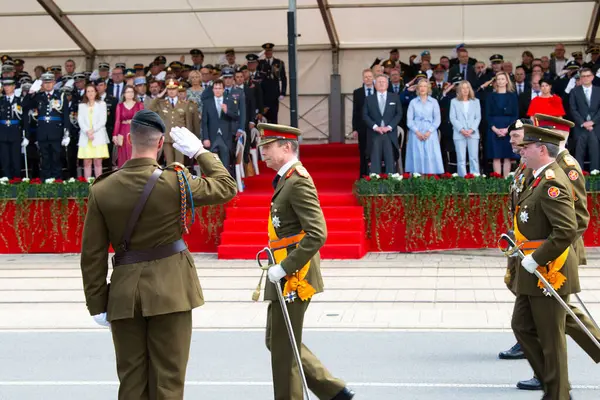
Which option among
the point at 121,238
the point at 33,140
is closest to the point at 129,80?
the point at 33,140

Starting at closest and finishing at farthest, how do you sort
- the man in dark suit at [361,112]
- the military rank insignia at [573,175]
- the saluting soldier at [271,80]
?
the military rank insignia at [573,175] < the man in dark suit at [361,112] < the saluting soldier at [271,80]

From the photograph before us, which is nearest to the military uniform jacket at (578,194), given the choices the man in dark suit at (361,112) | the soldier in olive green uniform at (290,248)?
the soldier in olive green uniform at (290,248)

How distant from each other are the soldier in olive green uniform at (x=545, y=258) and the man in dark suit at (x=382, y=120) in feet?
30.2

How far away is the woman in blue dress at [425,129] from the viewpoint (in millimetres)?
16031

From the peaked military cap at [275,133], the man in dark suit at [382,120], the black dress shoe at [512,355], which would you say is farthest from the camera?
the man in dark suit at [382,120]

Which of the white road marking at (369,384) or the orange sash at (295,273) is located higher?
the orange sash at (295,273)

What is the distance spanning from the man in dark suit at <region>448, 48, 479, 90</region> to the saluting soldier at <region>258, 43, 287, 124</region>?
3.69 m

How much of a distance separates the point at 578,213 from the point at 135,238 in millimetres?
3139

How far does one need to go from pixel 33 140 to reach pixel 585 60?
421 inches

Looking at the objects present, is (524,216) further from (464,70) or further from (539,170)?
(464,70)

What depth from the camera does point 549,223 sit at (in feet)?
21.4

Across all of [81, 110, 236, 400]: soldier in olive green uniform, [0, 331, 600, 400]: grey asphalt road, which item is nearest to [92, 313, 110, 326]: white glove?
[81, 110, 236, 400]: soldier in olive green uniform

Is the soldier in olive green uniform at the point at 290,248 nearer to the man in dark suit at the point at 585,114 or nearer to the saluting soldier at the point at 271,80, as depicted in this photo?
the man in dark suit at the point at 585,114

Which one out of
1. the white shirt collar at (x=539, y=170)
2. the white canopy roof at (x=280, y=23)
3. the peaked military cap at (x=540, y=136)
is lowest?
the white shirt collar at (x=539, y=170)
